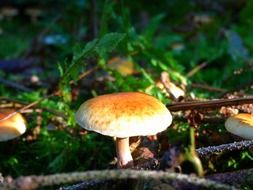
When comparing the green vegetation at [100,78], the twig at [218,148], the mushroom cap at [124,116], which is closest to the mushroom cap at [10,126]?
the green vegetation at [100,78]

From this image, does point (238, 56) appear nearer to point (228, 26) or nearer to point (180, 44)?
point (180, 44)

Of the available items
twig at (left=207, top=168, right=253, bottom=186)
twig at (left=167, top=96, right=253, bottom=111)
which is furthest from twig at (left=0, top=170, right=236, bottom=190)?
twig at (left=167, top=96, right=253, bottom=111)

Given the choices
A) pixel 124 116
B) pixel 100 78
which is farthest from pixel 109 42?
pixel 100 78

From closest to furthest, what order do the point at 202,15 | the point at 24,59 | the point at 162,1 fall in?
the point at 24,59, the point at 202,15, the point at 162,1

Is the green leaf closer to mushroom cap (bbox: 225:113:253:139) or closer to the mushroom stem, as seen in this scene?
the mushroom stem

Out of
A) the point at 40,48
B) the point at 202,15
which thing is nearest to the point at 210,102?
the point at 40,48
